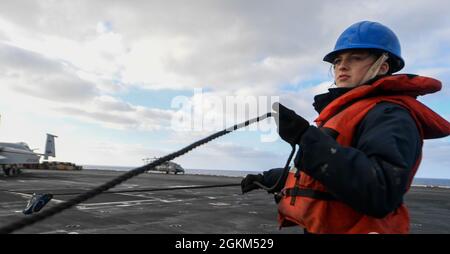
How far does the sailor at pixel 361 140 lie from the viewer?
1.86 m

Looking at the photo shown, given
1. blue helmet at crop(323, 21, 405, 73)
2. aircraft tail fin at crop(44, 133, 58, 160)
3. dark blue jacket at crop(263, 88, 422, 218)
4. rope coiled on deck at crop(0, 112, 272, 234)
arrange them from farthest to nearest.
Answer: aircraft tail fin at crop(44, 133, 58, 160), blue helmet at crop(323, 21, 405, 73), dark blue jacket at crop(263, 88, 422, 218), rope coiled on deck at crop(0, 112, 272, 234)

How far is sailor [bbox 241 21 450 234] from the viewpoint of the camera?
1.86 m

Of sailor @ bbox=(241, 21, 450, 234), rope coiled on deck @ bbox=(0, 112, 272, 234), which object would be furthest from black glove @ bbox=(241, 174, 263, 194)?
rope coiled on deck @ bbox=(0, 112, 272, 234)

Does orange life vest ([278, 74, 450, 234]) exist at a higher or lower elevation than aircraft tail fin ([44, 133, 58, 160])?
lower

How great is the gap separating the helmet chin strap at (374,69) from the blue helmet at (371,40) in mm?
47

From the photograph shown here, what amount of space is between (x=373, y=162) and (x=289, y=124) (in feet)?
1.73

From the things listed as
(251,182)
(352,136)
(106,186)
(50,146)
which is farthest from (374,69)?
(50,146)

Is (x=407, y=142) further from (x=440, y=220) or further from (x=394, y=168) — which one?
(x=440, y=220)

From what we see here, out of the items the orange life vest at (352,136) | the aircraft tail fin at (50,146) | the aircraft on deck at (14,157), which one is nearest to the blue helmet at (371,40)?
the orange life vest at (352,136)

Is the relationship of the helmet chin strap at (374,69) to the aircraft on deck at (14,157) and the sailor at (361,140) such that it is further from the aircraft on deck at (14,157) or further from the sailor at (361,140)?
the aircraft on deck at (14,157)

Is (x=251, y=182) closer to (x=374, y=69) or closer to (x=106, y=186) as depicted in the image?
(x=374, y=69)

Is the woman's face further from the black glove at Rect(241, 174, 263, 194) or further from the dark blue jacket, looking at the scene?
the black glove at Rect(241, 174, 263, 194)
